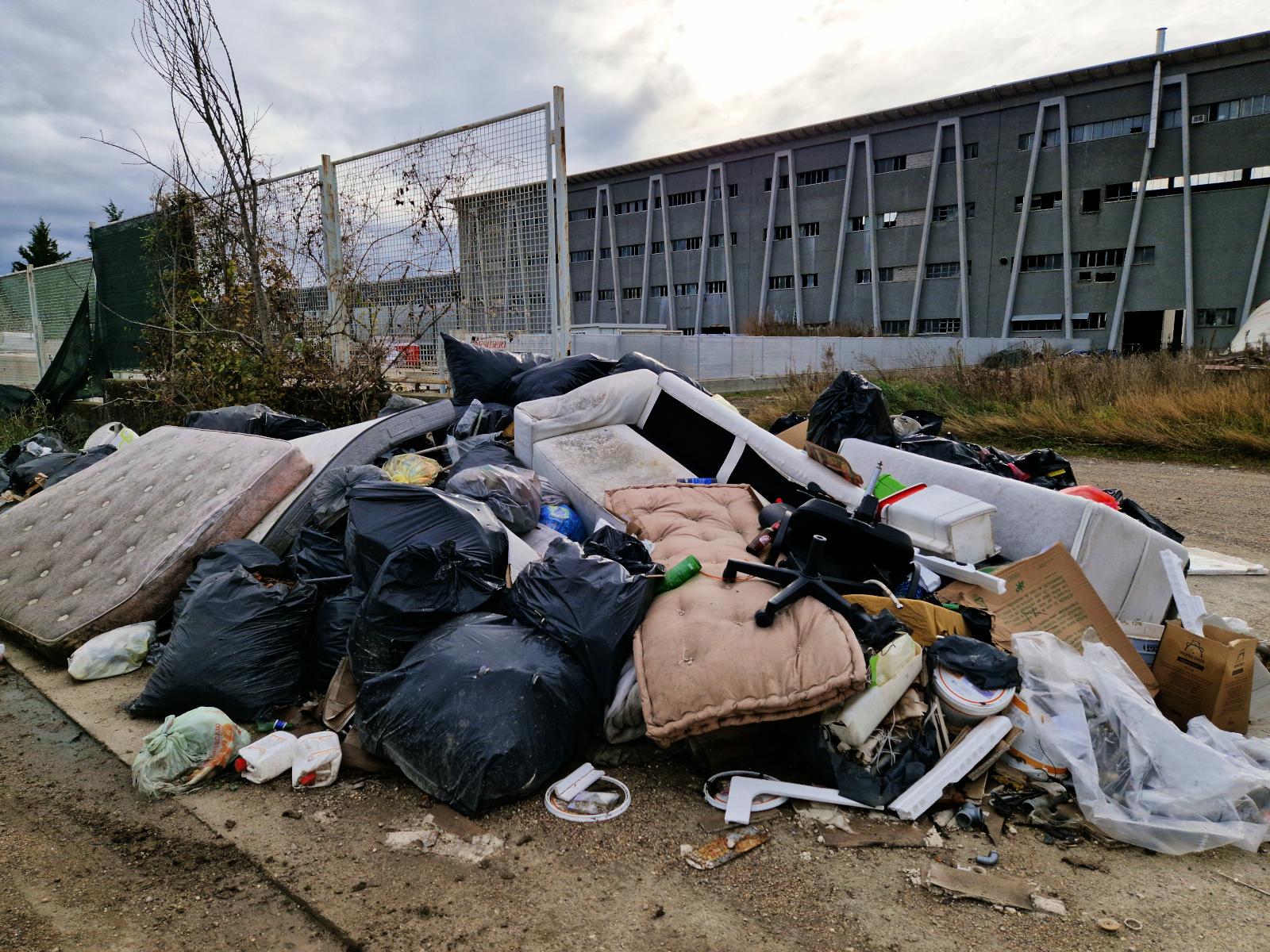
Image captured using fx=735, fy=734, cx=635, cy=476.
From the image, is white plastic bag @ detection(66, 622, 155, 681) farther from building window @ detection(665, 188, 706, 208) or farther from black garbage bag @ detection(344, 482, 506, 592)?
building window @ detection(665, 188, 706, 208)

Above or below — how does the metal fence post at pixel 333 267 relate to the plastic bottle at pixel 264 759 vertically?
above

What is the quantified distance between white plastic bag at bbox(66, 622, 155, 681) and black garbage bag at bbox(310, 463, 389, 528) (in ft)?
2.56

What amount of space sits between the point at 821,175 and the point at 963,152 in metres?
4.91

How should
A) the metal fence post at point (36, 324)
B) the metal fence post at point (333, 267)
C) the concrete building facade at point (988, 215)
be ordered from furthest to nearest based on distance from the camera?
the concrete building facade at point (988, 215)
the metal fence post at point (36, 324)
the metal fence post at point (333, 267)

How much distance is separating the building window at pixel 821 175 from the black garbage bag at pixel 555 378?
25.3 m

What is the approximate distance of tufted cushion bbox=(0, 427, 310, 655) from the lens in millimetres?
2975

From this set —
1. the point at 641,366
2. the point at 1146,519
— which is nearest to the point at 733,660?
the point at 1146,519

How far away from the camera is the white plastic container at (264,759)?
82.5 inches

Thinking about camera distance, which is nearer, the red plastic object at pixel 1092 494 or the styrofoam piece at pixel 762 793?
the styrofoam piece at pixel 762 793

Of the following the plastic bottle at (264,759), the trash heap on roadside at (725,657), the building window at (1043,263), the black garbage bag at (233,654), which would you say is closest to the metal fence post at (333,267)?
the trash heap on roadside at (725,657)

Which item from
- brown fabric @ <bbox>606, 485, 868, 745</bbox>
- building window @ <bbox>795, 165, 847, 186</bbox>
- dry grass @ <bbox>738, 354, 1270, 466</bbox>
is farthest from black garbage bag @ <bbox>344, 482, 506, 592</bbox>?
building window @ <bbox>795, 165, 847, 186</bbox>

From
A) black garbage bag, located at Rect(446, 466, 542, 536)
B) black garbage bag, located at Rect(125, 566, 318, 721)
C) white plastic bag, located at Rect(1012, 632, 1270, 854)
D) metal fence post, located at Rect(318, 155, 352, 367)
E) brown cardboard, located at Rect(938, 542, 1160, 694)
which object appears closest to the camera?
white plastic bag, located at Rect(1012, 632, 1270, 854)

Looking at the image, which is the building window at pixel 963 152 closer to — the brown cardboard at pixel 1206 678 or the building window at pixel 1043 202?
the building window at pixel 1043 202

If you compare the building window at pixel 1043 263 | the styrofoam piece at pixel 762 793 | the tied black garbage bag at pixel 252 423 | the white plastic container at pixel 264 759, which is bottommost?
the styrofoam piece at pixel 762 793
